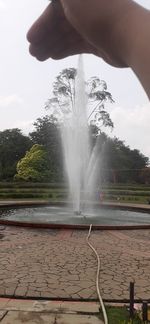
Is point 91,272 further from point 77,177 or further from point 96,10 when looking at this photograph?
point 77,177

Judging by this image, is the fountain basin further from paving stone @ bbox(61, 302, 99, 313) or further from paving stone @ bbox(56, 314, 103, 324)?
paving stone @ bbox(56, 314, 103, 324)

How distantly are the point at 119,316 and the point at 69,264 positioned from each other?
2799 millimetres

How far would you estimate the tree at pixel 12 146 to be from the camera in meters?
52.3

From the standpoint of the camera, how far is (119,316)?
5.05 m

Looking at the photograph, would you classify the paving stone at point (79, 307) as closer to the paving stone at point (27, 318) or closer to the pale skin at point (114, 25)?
the paving stone at point (27, 318)

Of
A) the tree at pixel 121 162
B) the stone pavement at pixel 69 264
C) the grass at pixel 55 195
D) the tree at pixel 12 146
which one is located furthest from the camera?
the tree at pixel 12 146

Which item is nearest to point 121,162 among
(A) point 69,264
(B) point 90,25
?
(A) point 69,264

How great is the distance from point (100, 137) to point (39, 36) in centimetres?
4655

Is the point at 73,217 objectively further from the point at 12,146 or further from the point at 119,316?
the point at 12,146

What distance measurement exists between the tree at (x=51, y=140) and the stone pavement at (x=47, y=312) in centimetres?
3583

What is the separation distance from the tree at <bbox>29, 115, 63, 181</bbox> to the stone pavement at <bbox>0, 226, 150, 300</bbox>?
1199 inches

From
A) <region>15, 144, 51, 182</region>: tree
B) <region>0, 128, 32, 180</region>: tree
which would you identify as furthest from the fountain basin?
<region>0, 128, 32, 180</region>: tree

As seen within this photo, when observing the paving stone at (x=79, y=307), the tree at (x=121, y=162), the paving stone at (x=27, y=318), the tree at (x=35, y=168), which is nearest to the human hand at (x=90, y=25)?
the paving stone at (x=27, y=318)

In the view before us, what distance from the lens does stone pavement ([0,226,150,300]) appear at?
615cm
